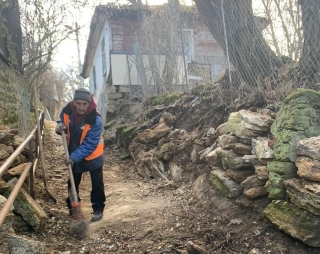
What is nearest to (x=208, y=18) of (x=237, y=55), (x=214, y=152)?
(x=237, y=55)

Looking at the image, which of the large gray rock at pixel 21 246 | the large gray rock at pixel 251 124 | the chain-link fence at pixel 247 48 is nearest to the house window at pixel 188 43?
the chain-link fence at pixel 247 48

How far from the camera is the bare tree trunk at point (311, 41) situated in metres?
4.13

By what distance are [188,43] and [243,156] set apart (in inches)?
167

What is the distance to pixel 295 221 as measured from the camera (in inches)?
107

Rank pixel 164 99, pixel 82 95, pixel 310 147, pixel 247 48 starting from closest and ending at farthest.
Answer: pixel 310 147 → pixel 82 95 → pixel 247 48 → pixel 164 99

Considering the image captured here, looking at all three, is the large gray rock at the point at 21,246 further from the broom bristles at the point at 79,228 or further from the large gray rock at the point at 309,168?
the large gray rock at the point at 309,168

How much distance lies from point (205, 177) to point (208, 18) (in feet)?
9.98

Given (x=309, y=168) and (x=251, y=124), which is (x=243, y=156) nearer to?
(x=251, y=124)

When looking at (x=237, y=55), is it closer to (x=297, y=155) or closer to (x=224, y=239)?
(x=297, y=155)

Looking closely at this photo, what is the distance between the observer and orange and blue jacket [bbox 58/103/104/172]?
3.79m

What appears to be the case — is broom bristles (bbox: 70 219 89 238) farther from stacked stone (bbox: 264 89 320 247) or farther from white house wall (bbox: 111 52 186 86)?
white house wall (bbox: 111 52 186 86)

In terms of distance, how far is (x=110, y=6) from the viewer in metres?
11.7

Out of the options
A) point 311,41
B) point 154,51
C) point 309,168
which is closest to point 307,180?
point 309,168

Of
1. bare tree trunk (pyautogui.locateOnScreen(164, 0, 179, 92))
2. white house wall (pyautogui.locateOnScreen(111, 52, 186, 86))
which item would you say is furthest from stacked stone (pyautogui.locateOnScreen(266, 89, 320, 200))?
white house wall (pyautogui.locateOnScreen(111, 52, 186, 86))
